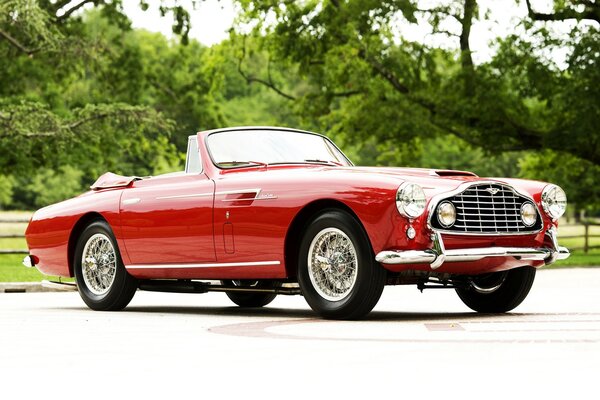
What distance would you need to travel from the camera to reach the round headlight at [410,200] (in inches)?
363

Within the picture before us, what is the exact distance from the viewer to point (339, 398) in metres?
5.32

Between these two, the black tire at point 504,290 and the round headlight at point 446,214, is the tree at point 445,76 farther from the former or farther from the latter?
the round headlight at point 446,214

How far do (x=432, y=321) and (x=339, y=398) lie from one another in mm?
4541

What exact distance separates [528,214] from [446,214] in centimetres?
101

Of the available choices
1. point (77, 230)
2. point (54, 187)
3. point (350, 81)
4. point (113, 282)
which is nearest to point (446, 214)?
point (113, 282)

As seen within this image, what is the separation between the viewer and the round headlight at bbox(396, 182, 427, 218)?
9.21 metres

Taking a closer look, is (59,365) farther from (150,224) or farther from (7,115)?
(7,115)

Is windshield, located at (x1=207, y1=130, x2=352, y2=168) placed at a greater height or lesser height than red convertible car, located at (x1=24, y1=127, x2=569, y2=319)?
greater

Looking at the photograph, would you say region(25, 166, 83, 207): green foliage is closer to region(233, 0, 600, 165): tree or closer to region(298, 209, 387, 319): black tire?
region(233, 0, 600, 165): tree

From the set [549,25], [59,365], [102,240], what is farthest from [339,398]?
[549,25]

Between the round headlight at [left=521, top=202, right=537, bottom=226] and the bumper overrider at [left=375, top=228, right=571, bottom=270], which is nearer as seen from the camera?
the bumper overrider at [left=375, top=228, right=571, bottom=270]

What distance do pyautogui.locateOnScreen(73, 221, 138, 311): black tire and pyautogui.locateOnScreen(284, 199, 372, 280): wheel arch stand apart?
225 cm

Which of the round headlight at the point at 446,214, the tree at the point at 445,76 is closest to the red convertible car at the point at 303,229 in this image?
the round headlight at the point at 446,214

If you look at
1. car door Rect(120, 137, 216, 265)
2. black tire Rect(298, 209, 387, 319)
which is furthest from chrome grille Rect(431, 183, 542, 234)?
car door Rect(120, 137, 216, 265)
